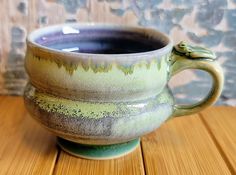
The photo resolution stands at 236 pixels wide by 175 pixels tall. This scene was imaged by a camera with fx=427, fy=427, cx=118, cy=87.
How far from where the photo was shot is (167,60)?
1.42ft

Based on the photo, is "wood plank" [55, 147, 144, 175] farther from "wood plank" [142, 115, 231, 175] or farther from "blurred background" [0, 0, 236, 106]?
"blurred background" [0, 0, 236, 106]

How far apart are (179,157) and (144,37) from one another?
0.48 ft

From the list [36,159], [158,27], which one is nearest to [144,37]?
[158,27]

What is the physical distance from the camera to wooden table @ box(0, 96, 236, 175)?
0.44m

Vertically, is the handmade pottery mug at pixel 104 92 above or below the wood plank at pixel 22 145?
above

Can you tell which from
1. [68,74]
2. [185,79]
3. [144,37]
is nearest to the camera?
[68,74]

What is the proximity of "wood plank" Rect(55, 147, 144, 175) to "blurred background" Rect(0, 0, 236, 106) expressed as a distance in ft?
0.65

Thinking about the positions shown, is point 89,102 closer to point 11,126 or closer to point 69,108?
point 69,108

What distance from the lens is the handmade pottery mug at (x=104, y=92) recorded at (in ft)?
1.29

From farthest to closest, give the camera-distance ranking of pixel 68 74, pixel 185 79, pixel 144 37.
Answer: pixel 185 79 < pixel 144 37 < pixel 68 74

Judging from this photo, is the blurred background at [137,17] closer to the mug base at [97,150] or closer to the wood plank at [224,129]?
the wood plank at [224,129]

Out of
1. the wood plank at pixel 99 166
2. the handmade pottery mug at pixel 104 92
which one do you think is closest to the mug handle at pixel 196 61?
the handmade pottery mug at pixel 104 92

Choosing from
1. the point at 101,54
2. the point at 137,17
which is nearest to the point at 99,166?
the point at 101,54

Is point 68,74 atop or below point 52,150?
atop
